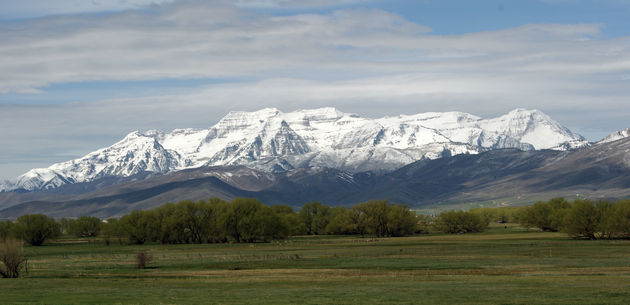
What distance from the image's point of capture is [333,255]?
117375mm

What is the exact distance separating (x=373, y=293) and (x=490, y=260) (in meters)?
42.6

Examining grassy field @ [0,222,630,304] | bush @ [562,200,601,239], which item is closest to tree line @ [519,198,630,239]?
bush @ [562,200,601,239]

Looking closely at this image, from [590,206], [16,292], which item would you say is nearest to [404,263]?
[16,292]

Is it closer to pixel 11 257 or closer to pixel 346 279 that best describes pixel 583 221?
pixel 346 279

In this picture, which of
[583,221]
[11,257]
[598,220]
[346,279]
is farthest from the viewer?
[598,220]

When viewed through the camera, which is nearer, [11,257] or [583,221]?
[11,257]

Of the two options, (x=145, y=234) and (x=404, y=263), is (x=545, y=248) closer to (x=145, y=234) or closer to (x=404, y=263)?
(x=404, y=263)

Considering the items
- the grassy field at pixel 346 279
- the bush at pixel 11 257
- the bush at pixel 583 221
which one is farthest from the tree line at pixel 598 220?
the bush at pixel 11 257

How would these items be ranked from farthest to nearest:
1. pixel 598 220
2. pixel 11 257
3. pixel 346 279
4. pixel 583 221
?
pixel 598 220 < pixel 583 221 < pixel 11 257 < pixel 346 279

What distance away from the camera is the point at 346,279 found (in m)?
76.2

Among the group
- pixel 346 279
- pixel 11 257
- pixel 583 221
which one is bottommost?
pixel 346 279

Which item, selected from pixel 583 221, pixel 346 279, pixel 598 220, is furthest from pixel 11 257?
pixel 598 220

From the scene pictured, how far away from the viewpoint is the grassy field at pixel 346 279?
58750 millimetres

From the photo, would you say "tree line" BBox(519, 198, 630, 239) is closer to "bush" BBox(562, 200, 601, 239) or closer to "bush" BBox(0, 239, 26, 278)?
"bush" BBox(562, 200, 601, 239)
